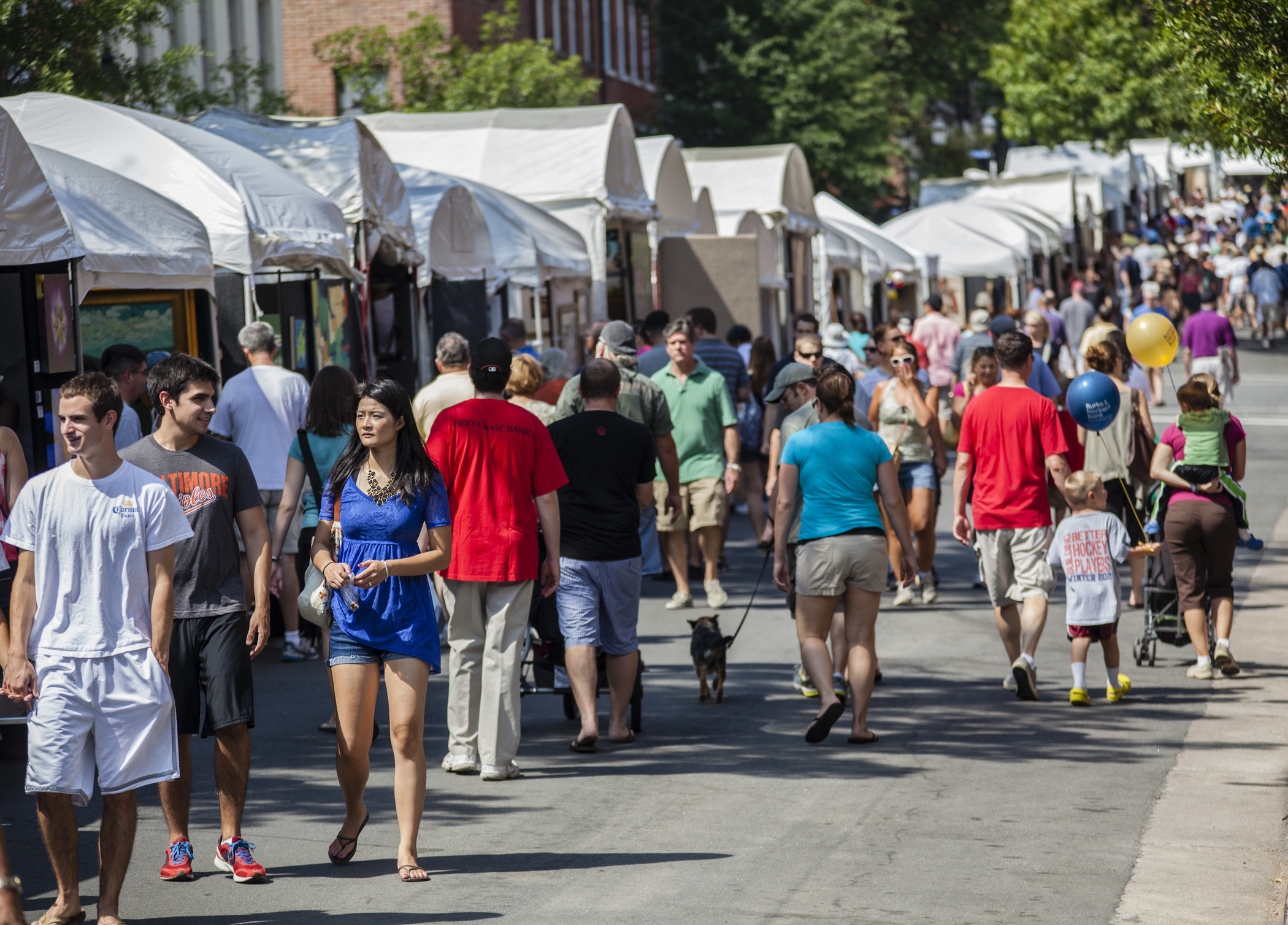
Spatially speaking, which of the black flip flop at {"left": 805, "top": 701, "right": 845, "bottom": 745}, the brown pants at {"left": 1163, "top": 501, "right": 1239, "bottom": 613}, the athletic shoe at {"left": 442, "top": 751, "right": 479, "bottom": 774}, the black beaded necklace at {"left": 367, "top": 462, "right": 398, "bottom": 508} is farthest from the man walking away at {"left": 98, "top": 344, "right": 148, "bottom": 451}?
the brown pants at {"left": 1163, "top": 501, "right": 1239, "bottom": 613}

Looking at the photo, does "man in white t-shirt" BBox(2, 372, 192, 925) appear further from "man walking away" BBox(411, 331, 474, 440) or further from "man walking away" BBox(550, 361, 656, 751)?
"man walking away" BBox(411, 331, 474, 440)

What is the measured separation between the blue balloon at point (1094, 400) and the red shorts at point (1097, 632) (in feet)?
5.71

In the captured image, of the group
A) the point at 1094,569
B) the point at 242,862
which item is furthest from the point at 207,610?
the point at 1094,569

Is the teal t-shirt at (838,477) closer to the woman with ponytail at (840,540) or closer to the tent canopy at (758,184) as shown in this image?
the woman with ponytail at (840,540)

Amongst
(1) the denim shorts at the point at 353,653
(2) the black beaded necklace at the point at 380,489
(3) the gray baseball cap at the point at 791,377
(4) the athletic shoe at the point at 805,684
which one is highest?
(3) the gray baseball cap at the point at 791,377

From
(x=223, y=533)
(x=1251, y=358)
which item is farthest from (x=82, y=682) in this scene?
(x=1251, y=358)

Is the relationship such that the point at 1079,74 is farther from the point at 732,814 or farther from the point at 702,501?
the point at 732,814

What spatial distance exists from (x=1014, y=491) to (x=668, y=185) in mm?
12689

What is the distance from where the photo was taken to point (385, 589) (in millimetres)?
5738

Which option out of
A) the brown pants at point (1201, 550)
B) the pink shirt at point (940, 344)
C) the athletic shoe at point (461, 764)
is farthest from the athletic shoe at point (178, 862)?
the pink shirt at point (940, 344)

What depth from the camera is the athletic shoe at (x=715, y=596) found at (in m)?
11.7

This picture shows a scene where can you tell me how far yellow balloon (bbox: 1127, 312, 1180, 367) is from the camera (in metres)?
11.2

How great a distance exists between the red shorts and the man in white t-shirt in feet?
16.8

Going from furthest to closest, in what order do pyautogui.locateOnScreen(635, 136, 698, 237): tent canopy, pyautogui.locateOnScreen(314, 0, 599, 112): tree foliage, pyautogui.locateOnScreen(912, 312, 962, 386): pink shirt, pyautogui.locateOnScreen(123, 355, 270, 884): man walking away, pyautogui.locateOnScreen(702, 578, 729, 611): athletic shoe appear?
1. pyautogui.locateOnScreen(314, 0, 599, 112): tree foliage
2. pyautogui.locateOnScreen(912, 312, 962, 386): pink shirt
3. pyautogui.locateOnScreen(635, 136, 698, 237): tent canopy
4. pyautogui.locateOnScreen(702, 578, 729, 611): athletic shoe
5. pyautogui.locateOnScreen(123, 355, 270, 884): man walking away
